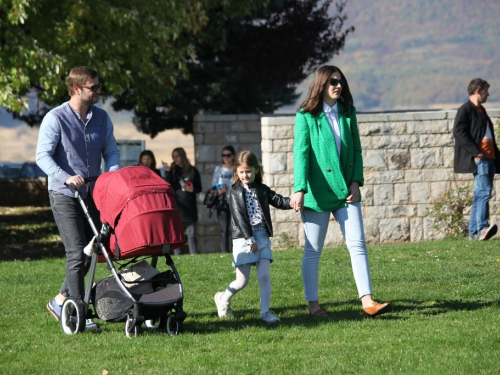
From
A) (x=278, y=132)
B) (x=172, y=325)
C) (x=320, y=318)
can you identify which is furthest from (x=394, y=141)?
(x=172, y=325)

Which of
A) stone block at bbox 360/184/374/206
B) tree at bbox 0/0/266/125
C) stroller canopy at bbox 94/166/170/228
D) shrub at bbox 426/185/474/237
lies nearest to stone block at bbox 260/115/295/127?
stone block at bbox 360/184/374/206

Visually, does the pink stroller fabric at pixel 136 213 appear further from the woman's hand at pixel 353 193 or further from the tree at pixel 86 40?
the tree at pixel 86 40

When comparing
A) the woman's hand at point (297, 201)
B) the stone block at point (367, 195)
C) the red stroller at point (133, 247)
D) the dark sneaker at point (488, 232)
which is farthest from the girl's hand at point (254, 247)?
the stone block at point (367, 195)

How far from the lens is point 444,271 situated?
388 inches

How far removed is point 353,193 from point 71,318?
2.43 m

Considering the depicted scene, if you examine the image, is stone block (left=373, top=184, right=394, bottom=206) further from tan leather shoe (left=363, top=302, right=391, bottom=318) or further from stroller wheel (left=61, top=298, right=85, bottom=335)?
stroller wheel (left=61, top=298, right=85, bottom=335)

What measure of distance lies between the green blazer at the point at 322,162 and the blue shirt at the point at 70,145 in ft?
4.90

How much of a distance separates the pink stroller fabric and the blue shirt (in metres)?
0.36

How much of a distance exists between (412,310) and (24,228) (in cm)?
1849

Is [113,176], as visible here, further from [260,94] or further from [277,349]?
[260,94]

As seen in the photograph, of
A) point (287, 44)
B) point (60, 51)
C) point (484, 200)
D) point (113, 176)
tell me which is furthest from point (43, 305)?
point (287, 44)

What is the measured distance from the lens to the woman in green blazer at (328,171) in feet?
24.7

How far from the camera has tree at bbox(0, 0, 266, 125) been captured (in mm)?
15906

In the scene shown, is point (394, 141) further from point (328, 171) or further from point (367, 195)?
point (328, 171)
